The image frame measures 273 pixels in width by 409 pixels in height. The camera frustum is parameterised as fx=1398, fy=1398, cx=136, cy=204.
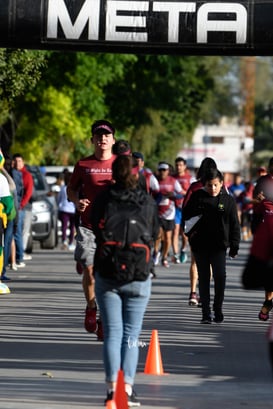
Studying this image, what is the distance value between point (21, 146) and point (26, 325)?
3217cm

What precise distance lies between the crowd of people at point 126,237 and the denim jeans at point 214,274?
0.4 inches

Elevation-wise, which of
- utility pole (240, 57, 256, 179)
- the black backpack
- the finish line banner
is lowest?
utility pole (240, 57, 256, 179)

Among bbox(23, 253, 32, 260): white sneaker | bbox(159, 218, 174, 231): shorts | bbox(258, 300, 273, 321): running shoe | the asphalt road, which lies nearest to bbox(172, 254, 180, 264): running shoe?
bbox(159, 218, 174, 231): shorts

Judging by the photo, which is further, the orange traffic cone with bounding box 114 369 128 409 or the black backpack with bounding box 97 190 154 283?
the black backpack with bounding box 97 190 154 283

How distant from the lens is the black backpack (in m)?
9.21

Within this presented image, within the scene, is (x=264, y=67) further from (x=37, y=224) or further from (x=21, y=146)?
(x=37, y=224)

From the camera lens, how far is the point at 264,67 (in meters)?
185

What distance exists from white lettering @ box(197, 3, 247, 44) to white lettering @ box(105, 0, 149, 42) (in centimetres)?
58

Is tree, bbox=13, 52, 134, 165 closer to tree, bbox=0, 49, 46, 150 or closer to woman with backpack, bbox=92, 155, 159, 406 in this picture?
tree, bbox=0, 49, 46, 150

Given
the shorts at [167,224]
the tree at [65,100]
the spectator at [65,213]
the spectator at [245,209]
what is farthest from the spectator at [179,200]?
the spectator at [245,209]

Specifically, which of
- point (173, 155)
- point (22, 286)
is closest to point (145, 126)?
point (173, 155)

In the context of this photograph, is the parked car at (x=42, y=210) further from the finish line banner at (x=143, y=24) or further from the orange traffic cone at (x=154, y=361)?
the orange traffic cone at (x=154, y=361)

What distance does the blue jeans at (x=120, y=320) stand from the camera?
9.27 metres

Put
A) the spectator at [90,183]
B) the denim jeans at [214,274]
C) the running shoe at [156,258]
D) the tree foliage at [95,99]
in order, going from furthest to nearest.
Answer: the tree foliage at [95,99] → the running shoe at [156,258] → the denim jeans at [214,274] → the spectator at [90,183]
